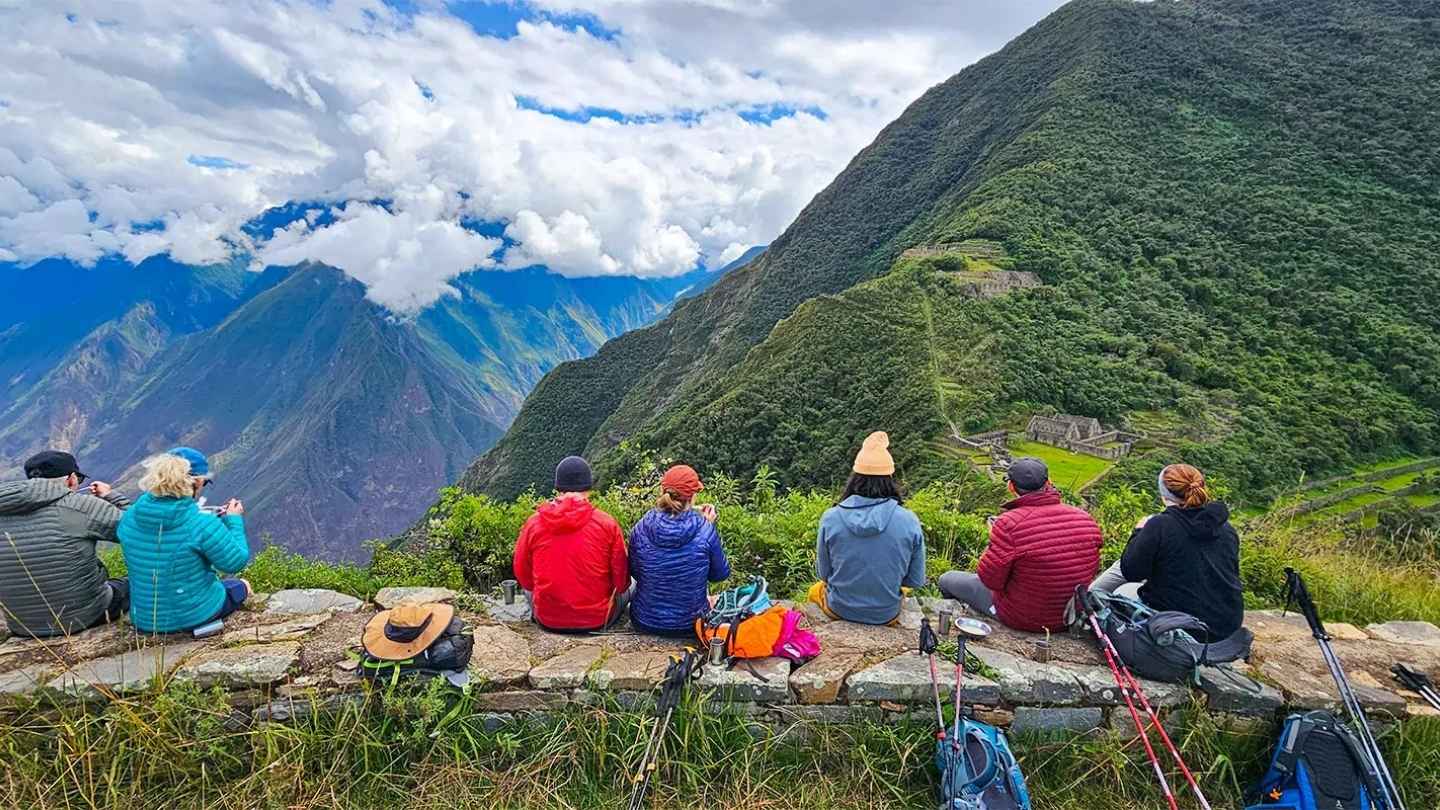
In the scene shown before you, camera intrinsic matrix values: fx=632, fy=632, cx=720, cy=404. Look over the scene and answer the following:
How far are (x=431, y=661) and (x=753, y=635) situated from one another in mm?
1849

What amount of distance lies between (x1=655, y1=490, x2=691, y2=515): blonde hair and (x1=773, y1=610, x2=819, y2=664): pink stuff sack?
0.97 metres

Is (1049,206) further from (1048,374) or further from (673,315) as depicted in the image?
(673,315)

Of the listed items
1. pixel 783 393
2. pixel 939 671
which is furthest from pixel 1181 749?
pixel 783 393

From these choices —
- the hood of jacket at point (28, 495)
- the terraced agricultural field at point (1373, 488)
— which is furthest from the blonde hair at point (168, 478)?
the terraced agricultural field at point (1373, 488)

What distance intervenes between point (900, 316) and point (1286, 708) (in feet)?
166

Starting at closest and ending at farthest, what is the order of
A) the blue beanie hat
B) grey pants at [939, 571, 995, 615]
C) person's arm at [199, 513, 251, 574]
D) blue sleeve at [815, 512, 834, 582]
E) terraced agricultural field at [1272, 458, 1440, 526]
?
person's arm at [199, 513, 251, 574] → the blue beanie hat → blue sleeve at [815, 512, 834, 582] → grey pants at [939, 571, 995, 615] → terraced agricultural field at [1272, 458, 1440, 526]

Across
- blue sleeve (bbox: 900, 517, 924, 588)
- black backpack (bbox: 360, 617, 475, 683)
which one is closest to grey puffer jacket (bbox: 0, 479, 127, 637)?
black backpack (bbox: 360, 617, 475, 683)

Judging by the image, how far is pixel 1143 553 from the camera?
13.2 ft

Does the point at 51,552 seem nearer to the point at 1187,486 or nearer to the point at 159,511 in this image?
the point at 159,511

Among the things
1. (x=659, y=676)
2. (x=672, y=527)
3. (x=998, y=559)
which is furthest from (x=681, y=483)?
(x=998, y=559)

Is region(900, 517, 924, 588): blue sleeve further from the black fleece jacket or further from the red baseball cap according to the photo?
the red baseball cap

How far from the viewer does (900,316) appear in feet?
171

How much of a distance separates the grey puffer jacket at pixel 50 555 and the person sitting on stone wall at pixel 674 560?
3.45 meters

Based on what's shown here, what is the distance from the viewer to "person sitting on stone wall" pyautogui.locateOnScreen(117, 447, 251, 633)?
3.89 m
